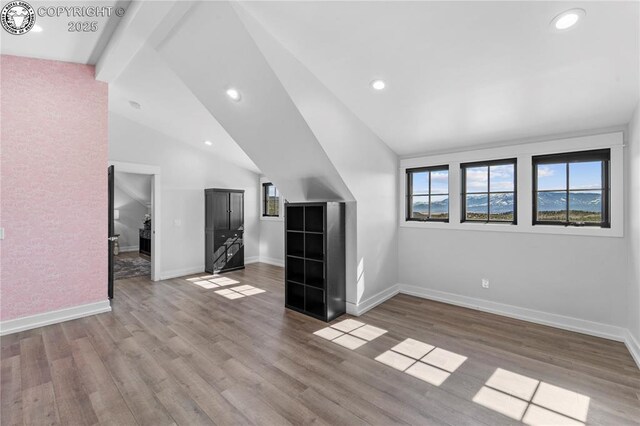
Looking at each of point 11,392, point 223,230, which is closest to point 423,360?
point 11,392

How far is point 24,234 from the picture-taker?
10.5 ft

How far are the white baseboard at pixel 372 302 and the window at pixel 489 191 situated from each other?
4.82ft

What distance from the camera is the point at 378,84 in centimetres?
276

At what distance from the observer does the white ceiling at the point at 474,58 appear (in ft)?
6.13

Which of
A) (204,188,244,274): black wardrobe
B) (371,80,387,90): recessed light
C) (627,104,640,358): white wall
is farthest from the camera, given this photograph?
(204,188,244,274): black wardrobe

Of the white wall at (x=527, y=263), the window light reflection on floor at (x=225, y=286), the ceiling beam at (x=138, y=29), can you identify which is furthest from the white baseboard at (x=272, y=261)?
the ceiling beam at (x=138, y=29)

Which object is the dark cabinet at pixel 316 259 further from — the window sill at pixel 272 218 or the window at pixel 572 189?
the window sill at pixel 272 218

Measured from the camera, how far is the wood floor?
1.90 m

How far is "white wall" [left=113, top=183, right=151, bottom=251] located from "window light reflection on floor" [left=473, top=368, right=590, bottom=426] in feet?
32.6

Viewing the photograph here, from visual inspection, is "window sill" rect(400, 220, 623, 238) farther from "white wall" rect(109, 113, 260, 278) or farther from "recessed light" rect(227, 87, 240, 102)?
"white wall" rect(109, 113, 260, 278)

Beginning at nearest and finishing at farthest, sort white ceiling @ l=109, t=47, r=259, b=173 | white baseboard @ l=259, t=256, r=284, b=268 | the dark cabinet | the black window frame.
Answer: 1. white ceiling @ l=109, t=47, r=259, b=173
2. the dark cabinet
3. the black window frame
4. white baseboard @ l=259, t=256, r=284, b=268

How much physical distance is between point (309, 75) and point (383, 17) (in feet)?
2.93

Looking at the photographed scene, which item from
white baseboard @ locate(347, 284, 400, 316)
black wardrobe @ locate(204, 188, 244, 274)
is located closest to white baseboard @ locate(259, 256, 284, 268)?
black wardrobe @ locate(204, 188, 244, 274)

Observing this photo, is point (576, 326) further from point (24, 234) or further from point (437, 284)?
point (24, 234)
